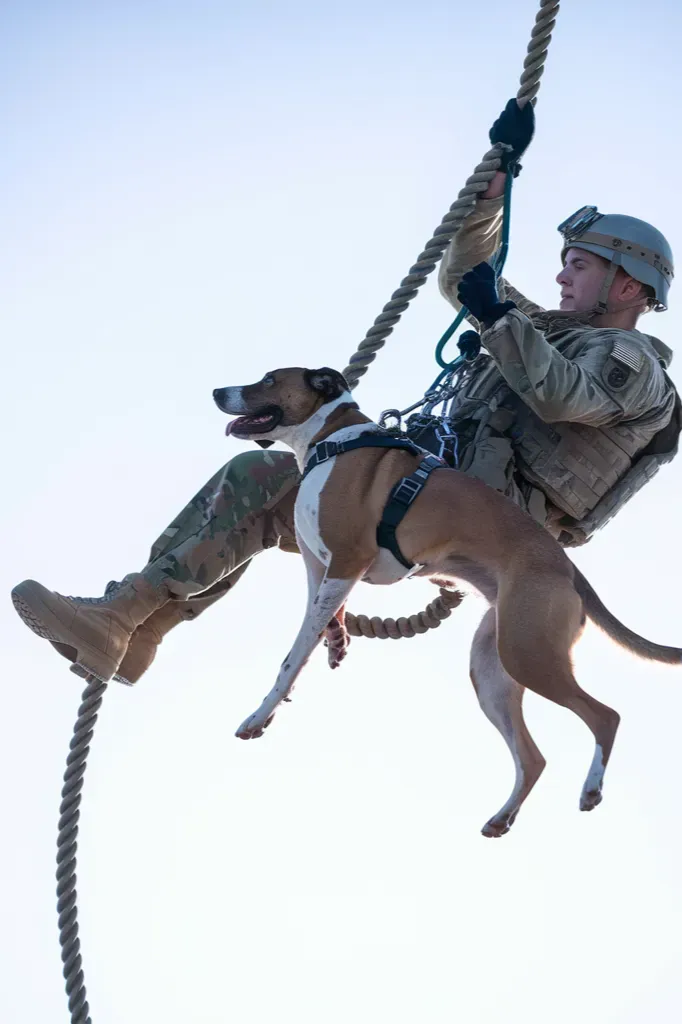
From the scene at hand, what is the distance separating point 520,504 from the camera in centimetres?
837

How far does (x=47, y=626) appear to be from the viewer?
26.6ft

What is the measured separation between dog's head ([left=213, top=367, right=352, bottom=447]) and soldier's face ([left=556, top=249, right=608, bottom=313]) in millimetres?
1338

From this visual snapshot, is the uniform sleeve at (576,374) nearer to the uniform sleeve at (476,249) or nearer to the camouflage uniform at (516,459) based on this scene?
the camouflage uniform at (516,459)

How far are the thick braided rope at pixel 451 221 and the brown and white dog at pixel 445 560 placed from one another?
1.63 feet

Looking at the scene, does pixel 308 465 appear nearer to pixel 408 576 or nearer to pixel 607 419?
pixel 408 576

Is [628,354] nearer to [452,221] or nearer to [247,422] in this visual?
[452,221]

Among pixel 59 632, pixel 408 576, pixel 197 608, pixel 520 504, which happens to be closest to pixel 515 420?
pixel 520 504

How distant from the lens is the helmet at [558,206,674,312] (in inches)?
338

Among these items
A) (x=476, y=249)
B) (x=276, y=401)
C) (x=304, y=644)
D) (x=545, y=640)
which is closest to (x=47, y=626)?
(x=304, y=644)

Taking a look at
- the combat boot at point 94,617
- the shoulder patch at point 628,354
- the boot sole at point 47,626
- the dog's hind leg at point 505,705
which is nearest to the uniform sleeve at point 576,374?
the shoulder patch at point 628,354

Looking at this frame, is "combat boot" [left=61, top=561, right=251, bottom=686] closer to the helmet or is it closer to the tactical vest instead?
the tactical vest

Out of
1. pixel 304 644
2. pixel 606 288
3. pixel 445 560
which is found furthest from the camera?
pixel 606 288

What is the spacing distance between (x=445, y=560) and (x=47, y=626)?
1.87 metres

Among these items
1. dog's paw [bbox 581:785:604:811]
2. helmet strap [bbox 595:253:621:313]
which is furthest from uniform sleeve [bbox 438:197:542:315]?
dog's paw [bbox 581:785:604:811]
